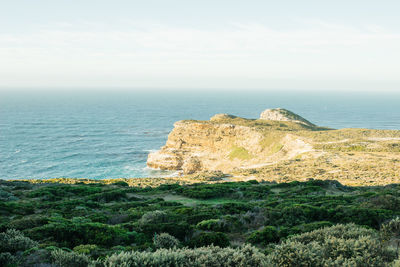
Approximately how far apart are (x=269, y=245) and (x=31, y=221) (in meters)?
9.94

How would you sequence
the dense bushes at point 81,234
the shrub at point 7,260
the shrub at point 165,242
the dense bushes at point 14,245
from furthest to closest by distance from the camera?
the dense bushes at point 81,234, the shrub at point 165,242, the dense bushes at point 14,245, the shrub at point 7,260

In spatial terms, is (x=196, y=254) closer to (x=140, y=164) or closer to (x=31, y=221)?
(x=31, y=221)

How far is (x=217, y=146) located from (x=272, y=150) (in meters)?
17.2

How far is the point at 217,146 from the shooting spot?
250 ft

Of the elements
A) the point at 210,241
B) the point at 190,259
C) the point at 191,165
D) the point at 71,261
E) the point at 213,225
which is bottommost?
the point at 191,165

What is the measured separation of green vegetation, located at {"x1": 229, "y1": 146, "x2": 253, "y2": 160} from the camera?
6956 cm

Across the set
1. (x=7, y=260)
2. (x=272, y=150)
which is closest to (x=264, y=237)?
(x=7, y=260)

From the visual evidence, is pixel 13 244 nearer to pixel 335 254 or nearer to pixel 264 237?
pixel 264 237

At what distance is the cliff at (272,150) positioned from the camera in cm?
4238

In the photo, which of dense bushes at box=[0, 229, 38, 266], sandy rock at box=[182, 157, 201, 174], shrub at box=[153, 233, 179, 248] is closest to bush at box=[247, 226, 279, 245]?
shrub at box=[153, 233, 179, 248]

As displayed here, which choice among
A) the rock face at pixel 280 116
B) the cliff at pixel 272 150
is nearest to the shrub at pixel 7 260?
the cliff at pixel 272 150

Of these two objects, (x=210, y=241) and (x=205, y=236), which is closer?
(x=210, y=241)

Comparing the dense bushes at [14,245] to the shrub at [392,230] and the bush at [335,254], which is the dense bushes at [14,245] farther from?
the shrub at [392,230]

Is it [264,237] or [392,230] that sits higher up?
[392,230]
